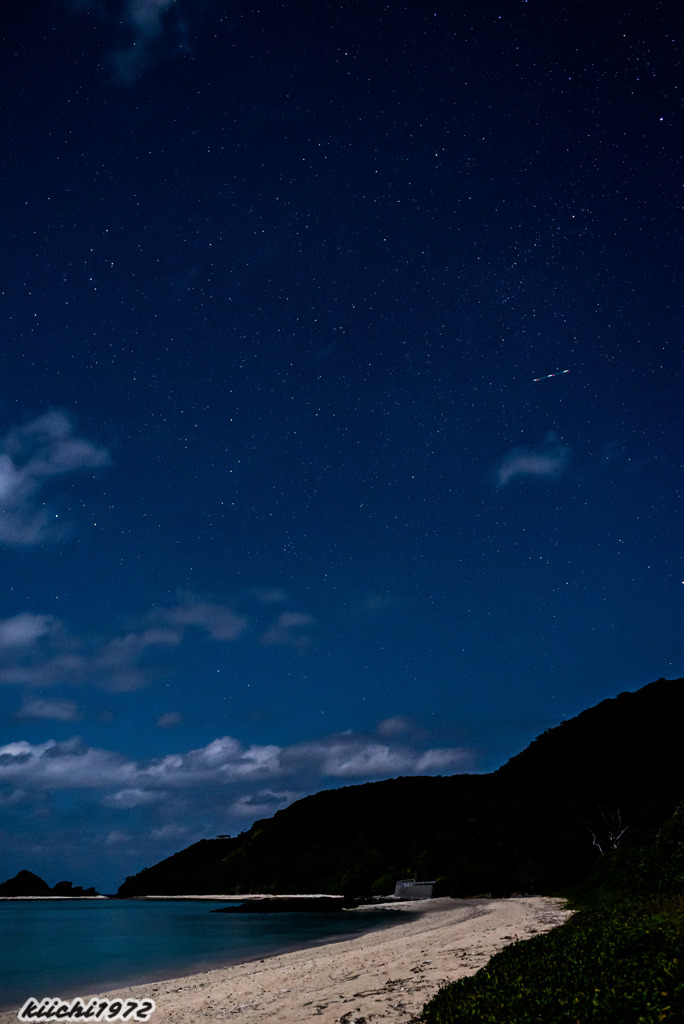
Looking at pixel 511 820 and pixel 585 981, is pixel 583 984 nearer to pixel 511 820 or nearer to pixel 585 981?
pixel 585 981

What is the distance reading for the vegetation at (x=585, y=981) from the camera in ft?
26.3

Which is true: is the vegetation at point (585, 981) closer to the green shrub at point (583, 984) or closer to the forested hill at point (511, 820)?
the green shrub at point (583, 984)

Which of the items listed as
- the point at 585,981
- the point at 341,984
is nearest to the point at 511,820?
the point at 341,984

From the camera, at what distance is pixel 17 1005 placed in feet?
72.9

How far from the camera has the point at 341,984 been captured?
657 inches

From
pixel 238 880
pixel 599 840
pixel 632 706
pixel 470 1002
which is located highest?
pixel 632 706

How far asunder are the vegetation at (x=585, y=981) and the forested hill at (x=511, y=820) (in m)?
32.4

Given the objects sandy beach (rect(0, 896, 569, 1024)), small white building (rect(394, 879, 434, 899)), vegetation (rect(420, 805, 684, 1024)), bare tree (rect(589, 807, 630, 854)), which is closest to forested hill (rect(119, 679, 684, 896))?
bare tree (rect(589, 807, 630, 854))

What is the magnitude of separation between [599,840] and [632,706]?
28.7m

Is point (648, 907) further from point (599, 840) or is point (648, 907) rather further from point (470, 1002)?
point (599, 840)

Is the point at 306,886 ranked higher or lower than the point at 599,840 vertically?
lower

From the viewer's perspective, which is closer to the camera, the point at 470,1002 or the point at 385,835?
the point at 470,1002

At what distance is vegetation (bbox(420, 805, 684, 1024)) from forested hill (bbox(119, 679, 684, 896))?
3240 cm

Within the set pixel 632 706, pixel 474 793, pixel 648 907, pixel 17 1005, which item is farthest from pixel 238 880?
pixel 648 907
